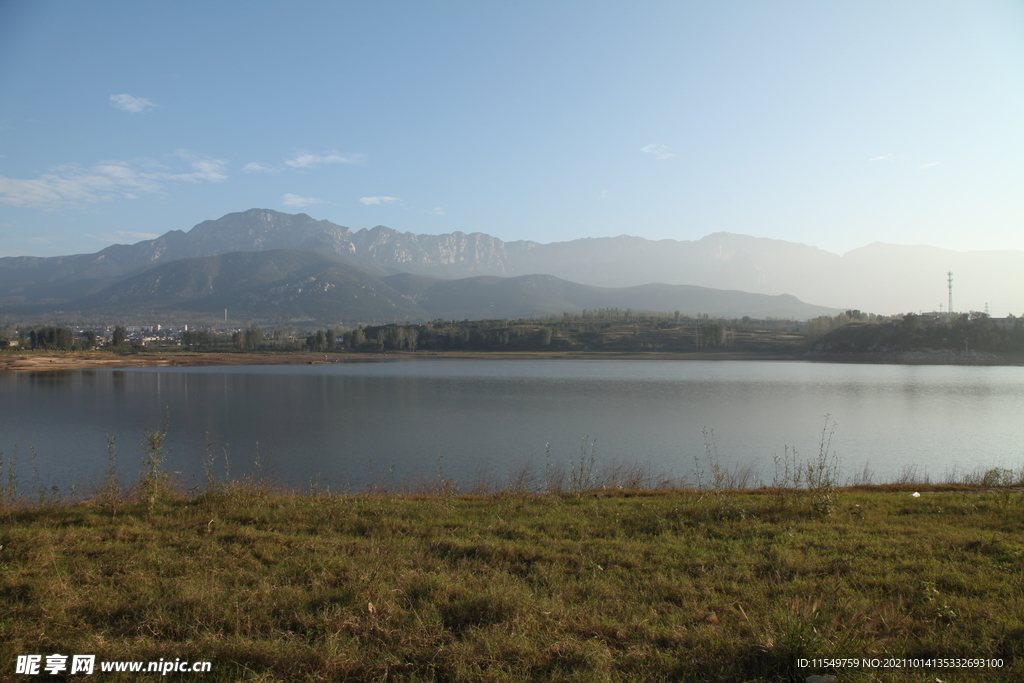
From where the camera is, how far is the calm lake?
19250 millimetres

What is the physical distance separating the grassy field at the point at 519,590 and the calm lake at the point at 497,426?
312 inches

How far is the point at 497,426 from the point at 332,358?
292ft

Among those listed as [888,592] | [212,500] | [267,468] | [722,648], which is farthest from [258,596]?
[267,468]

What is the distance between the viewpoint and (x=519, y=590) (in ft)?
17.7

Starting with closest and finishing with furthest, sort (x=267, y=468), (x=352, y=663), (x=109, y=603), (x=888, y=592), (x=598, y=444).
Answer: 1. (x=352, y=663)
2. (x=109, y=603)
3. (x=888, y=592)
4. (x=267, y=468)
5. (x=598, y=444)

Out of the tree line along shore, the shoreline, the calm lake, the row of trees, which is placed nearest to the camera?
the calm lake

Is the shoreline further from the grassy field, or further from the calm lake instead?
the grassy field

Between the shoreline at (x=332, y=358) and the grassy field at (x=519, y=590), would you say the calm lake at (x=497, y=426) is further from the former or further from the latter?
the shoreline at (x=332, y=358)

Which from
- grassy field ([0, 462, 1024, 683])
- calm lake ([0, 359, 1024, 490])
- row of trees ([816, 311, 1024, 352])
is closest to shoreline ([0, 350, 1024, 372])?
row of trees ([816, 311, 1024, 352])

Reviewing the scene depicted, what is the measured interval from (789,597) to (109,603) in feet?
21.3

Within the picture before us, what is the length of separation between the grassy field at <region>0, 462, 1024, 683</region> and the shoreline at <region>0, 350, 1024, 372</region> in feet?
304

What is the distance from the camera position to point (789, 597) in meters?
5.37

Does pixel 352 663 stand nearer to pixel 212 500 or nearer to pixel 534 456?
pixel 212 500

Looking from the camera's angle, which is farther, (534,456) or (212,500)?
(534,456)
